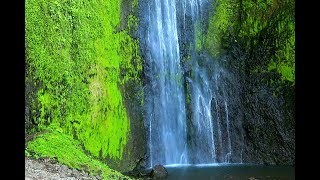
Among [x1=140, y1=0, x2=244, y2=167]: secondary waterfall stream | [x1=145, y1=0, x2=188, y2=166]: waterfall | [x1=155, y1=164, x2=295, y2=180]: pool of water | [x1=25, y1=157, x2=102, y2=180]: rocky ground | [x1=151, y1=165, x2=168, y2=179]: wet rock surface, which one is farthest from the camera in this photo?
[x1=140, y1=0, x2=244, y2=167]: secondary waterfall stream

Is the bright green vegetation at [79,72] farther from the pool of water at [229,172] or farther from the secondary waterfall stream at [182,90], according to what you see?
the pool of water at [229,172]

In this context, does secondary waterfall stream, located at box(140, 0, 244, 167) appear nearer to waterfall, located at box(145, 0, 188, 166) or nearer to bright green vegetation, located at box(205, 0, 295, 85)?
waterfall, located at box(145, 0, 188, 166)

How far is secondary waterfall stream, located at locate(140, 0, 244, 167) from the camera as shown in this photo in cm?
1573

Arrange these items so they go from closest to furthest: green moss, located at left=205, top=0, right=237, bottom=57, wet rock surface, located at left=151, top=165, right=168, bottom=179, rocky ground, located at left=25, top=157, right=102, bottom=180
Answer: rocky ground, located at left=25, top=157, right=102, bottom=180 < wet rock surface, located at left=151, top=165, right=168, bottom=179 < green moss, located at left=205, top=0, right=237, bottom=57

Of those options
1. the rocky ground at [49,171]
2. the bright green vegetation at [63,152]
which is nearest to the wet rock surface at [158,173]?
the bright green vegetation at [63,152]

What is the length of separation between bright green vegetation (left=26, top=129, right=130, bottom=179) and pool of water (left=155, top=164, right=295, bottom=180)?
→ 2827 millimetres

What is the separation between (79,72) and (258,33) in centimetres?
880

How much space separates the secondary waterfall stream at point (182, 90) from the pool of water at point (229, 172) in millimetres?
975

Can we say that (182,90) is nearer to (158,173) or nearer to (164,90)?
(164,90)

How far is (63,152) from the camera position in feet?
31.5

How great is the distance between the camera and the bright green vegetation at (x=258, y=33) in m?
17.2

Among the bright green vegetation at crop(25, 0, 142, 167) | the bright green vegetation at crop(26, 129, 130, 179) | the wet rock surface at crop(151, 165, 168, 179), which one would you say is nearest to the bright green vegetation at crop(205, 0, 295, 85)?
the bright green vegetation at crop(25, 0, 142, 167)

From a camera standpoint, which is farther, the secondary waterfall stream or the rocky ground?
the secondary waterfall stream
